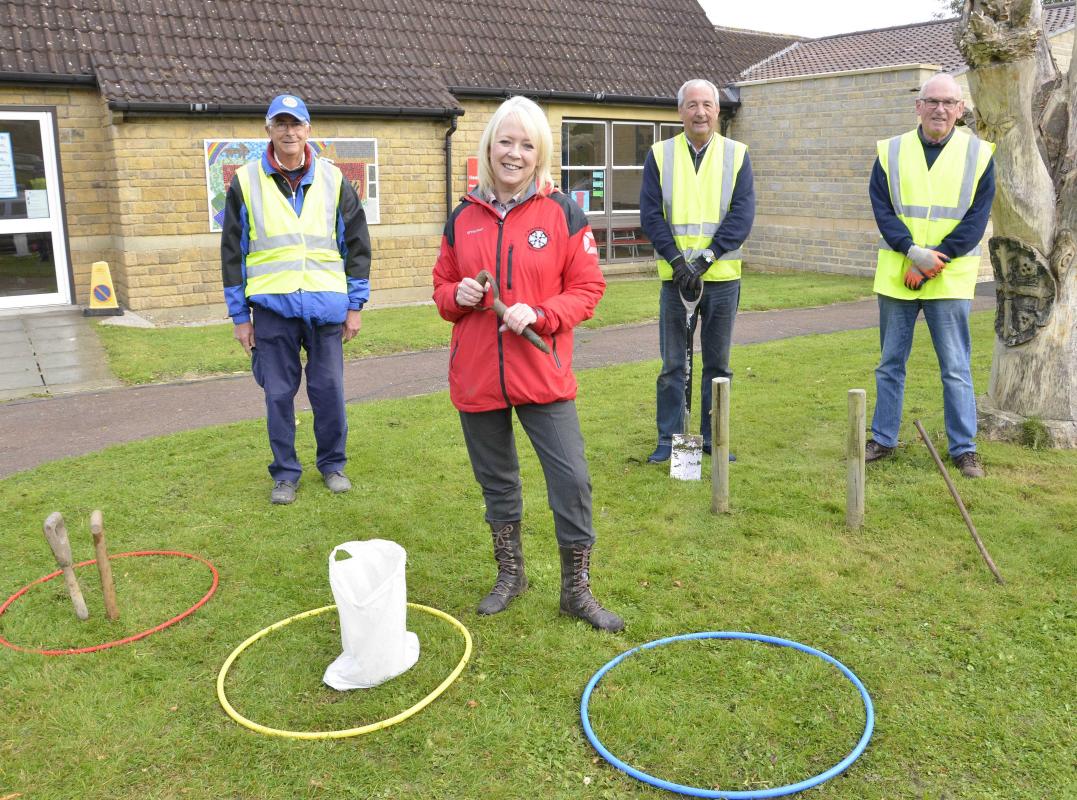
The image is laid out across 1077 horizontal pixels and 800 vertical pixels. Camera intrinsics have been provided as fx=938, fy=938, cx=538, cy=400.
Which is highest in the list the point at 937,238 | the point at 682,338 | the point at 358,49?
the point at 358,49

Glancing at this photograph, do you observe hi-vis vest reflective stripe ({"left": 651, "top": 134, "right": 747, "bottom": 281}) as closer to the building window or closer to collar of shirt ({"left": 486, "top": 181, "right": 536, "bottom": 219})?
collar of shirt ({"left": 486, "top": 181, "right": 536, "bottom": 219})

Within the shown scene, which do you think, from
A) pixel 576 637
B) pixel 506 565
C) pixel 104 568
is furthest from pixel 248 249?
pixel 576 637

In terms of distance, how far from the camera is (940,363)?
19.9 ft

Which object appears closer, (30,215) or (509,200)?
(509,200)

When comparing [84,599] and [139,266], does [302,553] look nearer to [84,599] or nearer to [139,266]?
[84,599]

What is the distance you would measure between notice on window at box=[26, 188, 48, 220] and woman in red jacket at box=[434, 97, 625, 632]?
10.7 metres

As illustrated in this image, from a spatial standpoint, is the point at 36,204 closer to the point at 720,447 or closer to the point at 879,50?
the point at 720,447

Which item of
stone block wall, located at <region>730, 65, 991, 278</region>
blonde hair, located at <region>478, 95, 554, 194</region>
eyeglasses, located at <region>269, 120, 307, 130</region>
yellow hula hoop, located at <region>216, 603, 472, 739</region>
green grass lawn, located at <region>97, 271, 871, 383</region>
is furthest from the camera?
stone block wall, located at <region>730, 65, 991, 278</region>

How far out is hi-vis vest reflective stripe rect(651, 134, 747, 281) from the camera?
6.05 metres

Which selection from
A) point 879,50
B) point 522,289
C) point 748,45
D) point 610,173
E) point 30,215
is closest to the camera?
point 522,289

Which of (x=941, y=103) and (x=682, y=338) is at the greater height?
(x=941, y=103)

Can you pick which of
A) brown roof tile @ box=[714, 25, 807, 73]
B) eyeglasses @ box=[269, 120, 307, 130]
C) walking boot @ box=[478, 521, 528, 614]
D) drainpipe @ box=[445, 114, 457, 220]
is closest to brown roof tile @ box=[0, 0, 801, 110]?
drainpipe @ box=[445, 114, 457, 220]

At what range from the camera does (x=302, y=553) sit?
5.06 meters

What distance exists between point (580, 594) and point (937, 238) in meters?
3.48
